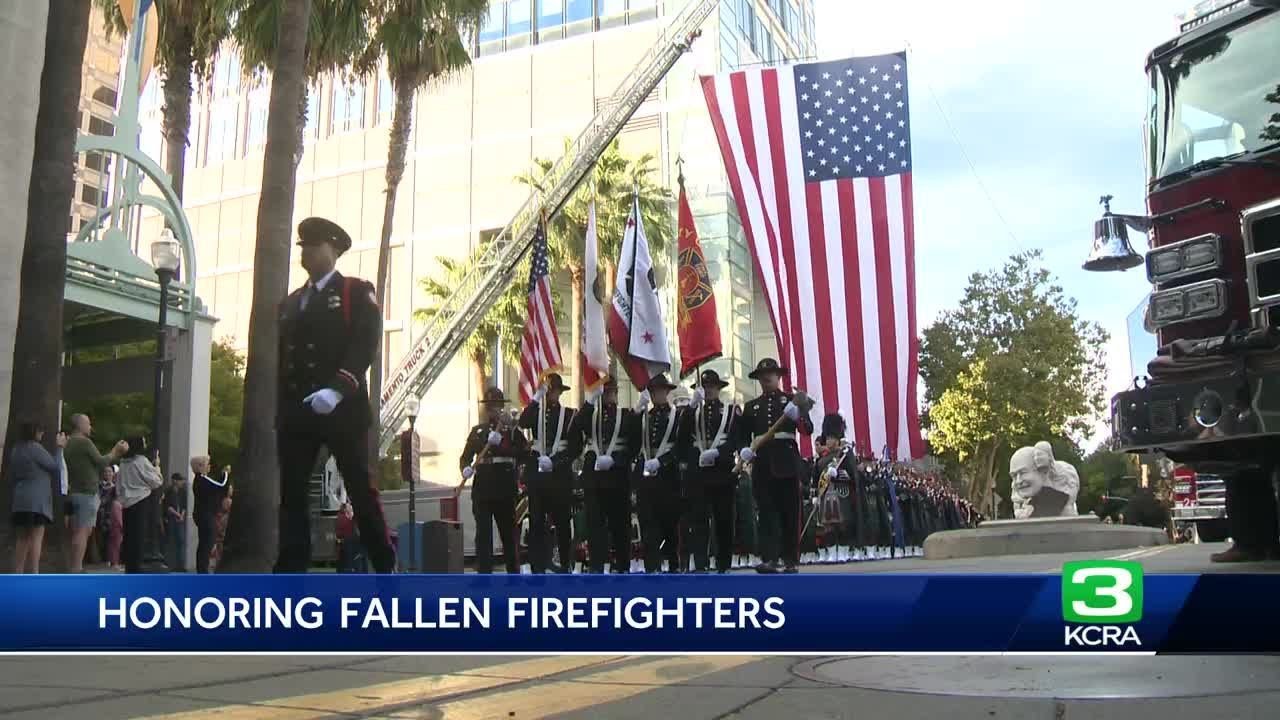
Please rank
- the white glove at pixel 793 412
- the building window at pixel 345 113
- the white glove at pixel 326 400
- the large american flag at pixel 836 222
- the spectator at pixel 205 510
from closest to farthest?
the white glove at pixel 326 400 → the white glove at pixel 793 412 → the large american flag at pixel 836 222 → the spectator at pixel 205 510 → the building window at pixel 345 113

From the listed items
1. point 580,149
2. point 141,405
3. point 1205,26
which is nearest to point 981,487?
point 580,149

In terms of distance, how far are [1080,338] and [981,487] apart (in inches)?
291

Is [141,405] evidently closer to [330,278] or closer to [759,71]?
[759,71]

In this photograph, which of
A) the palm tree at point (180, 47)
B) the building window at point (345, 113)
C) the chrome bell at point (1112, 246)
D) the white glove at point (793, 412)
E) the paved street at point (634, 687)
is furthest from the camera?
the building window at point (345, 113)

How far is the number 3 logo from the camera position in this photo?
4309 mm

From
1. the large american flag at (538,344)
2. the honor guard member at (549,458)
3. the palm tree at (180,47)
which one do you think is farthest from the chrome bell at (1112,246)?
the palm tree at (180,47)

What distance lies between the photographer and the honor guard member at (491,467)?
37.6 feet

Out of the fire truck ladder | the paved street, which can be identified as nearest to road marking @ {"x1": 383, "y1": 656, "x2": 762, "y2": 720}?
Answer: the paved street

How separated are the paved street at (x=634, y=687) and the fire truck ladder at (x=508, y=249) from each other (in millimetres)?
23486

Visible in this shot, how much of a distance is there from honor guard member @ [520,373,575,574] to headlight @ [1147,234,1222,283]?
18.7 feet

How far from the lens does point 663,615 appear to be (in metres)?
4.77

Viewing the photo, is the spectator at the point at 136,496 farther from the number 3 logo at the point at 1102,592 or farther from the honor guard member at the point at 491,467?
the number 3 logo at the point at 1102,592

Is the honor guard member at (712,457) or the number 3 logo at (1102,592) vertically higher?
the honor guard member at (712,457)

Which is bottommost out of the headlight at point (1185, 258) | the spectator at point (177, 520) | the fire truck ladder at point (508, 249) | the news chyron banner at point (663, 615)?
the news chyron banner at point (663, 615)
